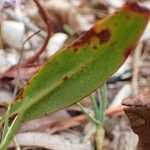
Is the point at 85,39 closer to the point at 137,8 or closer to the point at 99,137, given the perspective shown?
the point at 137,8

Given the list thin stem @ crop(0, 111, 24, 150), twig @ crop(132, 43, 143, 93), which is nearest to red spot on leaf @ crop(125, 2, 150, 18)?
thin stem @ crop(0, 111, 24, 150)

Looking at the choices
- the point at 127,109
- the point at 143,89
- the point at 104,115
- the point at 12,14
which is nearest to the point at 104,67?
the point at 127,109

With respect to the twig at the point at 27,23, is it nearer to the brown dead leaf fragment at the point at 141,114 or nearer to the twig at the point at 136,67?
the twig at the point at 136,67

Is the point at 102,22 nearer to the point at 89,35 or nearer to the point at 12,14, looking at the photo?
the point at 89,35

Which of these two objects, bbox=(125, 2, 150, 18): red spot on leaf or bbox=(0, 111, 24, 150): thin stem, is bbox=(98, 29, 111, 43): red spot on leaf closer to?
bbox=(125, 2, 150, 18): red spot on leaf

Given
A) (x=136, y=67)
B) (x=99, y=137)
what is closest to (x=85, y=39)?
(x=99, y=137)

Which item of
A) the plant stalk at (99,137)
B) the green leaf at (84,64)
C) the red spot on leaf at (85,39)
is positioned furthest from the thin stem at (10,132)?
the plant stalk at (99,137)
